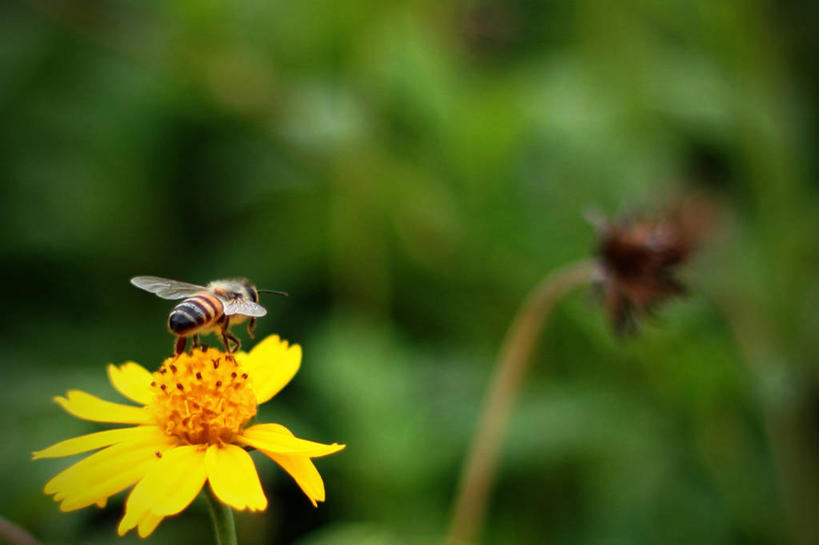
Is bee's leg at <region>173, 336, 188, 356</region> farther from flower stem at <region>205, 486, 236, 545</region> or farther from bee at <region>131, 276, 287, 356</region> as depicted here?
flower stem at <region>205, 486, 236, 545</region>

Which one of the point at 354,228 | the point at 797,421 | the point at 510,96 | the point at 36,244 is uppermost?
the point at 510,96

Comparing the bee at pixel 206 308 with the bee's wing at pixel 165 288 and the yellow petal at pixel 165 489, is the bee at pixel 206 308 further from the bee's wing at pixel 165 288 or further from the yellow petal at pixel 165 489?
the yellow petal at pixel 165 489

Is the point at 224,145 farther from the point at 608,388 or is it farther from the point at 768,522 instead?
the point at 768,522

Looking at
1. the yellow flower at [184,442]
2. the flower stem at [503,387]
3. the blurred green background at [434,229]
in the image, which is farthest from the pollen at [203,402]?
the blurred green background at [434,229]

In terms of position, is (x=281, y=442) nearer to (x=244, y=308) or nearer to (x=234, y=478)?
(x=234, y=478)

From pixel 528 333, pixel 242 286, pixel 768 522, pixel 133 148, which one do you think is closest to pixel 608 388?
pixel 768 522

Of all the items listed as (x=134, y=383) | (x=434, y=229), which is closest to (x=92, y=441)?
(x=134, y=383)
